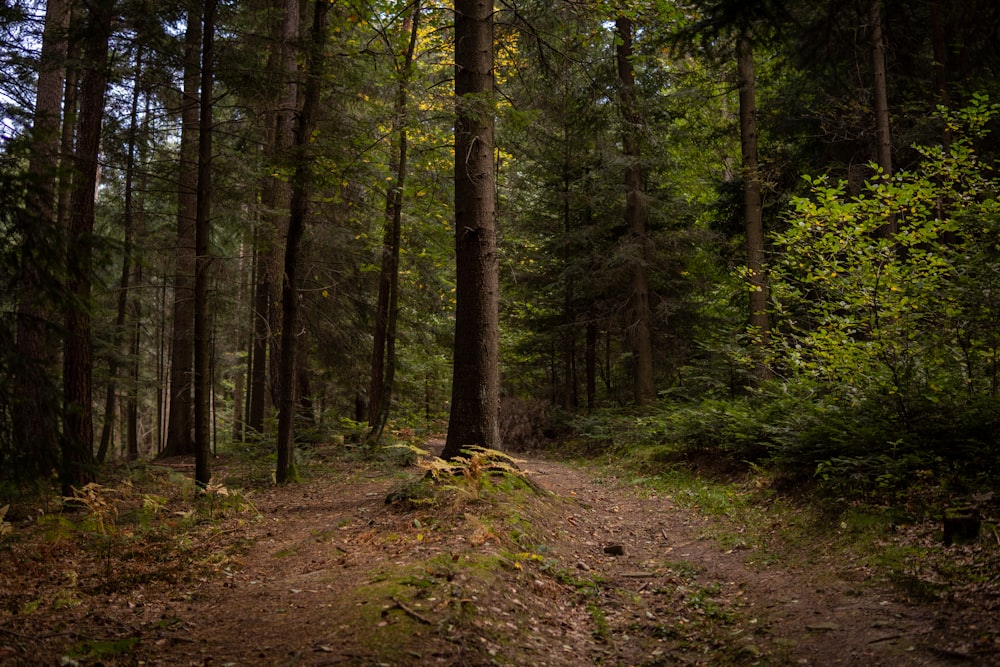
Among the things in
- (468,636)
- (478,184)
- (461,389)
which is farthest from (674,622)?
(478,184)

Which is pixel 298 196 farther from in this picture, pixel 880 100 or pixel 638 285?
pixel 880 100

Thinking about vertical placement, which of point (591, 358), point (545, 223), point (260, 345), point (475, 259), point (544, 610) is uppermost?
point (545, 223)

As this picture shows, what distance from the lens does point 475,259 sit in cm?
812

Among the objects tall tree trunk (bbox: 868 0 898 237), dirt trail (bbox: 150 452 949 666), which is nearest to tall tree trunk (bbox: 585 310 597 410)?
tall tree trunk (bbox: 868 0 898 237)

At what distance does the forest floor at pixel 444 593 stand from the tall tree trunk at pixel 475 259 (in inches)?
36.5

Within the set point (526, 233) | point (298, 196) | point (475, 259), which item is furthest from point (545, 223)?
point (475, 259)

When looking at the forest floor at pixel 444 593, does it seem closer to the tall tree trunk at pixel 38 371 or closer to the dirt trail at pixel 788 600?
the dirt trail at pixel 788 600

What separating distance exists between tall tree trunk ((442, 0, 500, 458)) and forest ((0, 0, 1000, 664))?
0.04 m

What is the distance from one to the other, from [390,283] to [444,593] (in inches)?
361

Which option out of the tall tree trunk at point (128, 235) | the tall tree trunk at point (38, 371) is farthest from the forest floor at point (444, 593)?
the tall tree trunk at point (128, 235)

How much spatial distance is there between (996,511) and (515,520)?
419cm

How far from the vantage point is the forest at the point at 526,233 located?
5934mm

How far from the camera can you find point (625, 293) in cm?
1780

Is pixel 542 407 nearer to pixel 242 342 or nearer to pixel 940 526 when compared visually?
pixel 242 342
